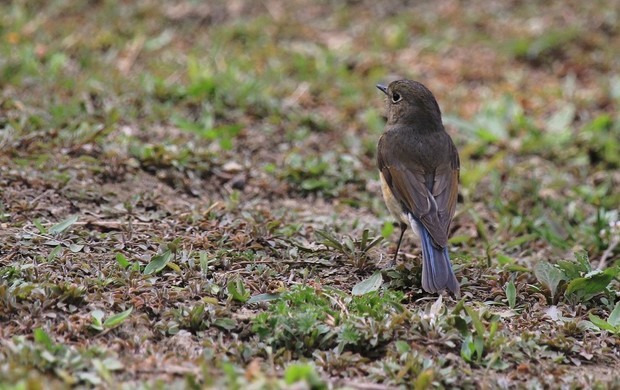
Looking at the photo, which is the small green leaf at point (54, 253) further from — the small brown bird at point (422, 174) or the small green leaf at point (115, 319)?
the small brown bird at point (422, 174)

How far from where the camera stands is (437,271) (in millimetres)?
4656

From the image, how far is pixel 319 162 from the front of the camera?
6875mm

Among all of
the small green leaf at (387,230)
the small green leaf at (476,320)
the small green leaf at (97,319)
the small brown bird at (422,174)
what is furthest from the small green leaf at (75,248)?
the small green leaf at (476,320)

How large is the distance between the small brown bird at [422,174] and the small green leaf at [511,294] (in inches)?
12.1

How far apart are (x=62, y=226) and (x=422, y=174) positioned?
2238 mm

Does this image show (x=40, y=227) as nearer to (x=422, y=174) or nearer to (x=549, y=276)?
(x=422, y=174)

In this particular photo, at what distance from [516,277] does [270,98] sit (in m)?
3.40

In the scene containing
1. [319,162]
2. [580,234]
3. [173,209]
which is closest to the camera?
[173,209]

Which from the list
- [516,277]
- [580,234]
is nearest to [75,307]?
[516,277]

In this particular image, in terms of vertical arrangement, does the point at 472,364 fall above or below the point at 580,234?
above

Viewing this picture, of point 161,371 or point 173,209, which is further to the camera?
point 173,209

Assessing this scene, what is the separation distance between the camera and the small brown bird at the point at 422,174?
479cm

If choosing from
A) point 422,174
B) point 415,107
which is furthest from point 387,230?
point 415,107

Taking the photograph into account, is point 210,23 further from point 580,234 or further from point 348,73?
point 580,234
